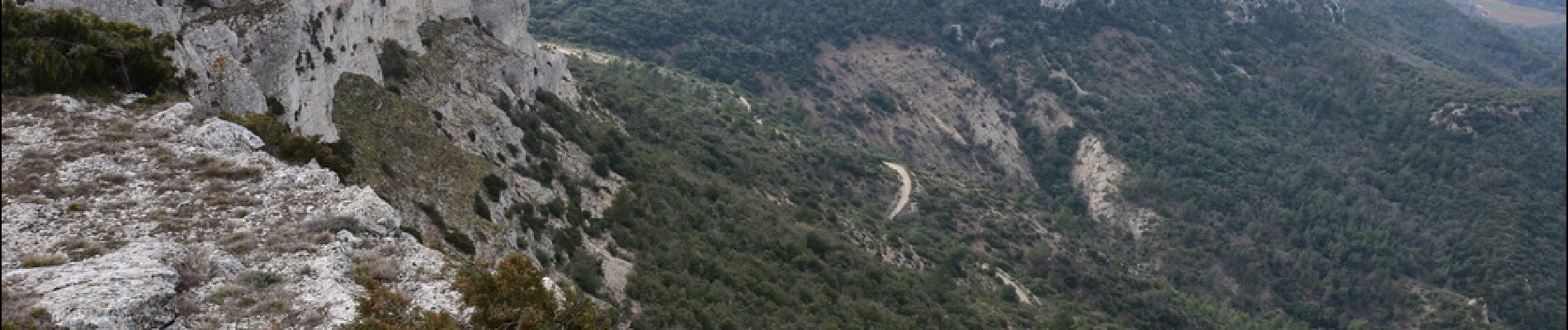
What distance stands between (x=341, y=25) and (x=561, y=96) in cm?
2270

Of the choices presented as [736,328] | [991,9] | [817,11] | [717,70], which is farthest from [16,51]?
[991,9]

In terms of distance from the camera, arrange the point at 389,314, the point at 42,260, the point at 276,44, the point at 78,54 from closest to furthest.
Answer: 1. the point at 42,260
2. the point at 389,314
3. the point at 78,54
4. the point at 276,44

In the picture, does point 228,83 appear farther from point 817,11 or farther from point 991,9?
point 991,9

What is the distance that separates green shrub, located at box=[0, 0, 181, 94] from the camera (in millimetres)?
19141

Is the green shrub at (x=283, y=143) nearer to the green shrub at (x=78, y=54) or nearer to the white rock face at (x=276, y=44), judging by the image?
the white rock face at (x=276, y=44)

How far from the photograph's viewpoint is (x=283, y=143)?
67.8 feet

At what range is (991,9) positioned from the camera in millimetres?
152250

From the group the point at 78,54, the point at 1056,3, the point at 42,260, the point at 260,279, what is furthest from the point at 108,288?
the point at 1056,3

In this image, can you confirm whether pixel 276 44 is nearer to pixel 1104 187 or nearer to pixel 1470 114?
pixel 1104 187

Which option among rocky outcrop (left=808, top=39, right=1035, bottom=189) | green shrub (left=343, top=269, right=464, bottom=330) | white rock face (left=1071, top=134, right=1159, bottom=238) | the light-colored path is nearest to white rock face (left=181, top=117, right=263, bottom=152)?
green shrub (left=343, top=269, right=464, bottom=330)

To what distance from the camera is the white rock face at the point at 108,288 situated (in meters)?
14.0

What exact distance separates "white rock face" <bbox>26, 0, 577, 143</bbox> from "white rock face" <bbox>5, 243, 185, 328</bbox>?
22.5ft

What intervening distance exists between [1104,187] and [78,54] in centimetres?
11290

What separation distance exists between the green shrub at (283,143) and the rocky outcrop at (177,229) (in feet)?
2.46
